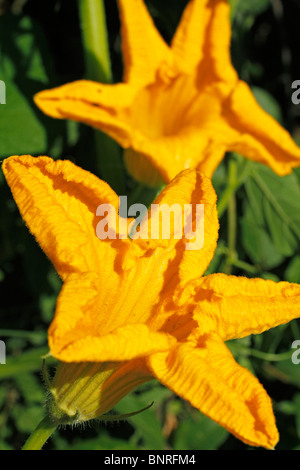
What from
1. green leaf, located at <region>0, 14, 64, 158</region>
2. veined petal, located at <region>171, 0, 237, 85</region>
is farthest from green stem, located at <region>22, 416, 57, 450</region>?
veined petal, located at <region>171, 0, 237, 85</region>

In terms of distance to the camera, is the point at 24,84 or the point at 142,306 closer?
the point at 142,306

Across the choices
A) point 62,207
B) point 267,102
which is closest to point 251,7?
point 267,102

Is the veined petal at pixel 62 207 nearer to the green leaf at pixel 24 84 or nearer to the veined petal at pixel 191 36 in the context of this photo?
the green leaf at pixel 24 84

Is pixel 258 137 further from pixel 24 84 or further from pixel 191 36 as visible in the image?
pixel 24 84

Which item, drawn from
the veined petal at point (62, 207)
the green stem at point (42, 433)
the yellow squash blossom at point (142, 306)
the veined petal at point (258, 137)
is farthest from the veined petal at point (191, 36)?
the green stem at point (42, 433)

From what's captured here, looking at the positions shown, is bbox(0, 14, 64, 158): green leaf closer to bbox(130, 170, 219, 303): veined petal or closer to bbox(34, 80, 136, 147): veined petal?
bbox(34, 80, 136, 147): veined petal
